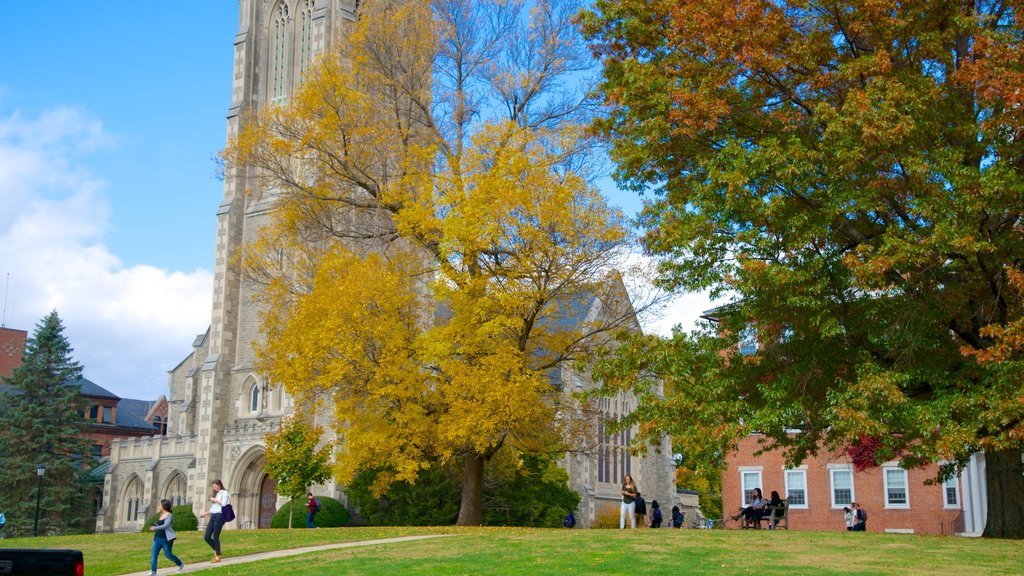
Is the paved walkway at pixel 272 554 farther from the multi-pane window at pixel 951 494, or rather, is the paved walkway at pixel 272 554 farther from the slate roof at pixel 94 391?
the slate roof at pixel 94 391

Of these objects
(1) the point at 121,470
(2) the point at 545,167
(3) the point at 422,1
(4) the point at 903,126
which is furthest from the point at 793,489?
(1) the point at 121,470

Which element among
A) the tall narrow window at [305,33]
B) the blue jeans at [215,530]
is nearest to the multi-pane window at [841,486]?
the blue jeans at [215,530]

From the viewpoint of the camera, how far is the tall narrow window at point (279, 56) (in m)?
50.0

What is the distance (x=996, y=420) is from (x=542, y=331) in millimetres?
12662

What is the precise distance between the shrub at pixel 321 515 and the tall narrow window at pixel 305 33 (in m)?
22.1

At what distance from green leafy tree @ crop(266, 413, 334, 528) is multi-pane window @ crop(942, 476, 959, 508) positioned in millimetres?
20736

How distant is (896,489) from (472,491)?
16.9 metres

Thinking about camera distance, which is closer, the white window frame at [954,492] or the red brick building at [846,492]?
the white window frame at [954,492]

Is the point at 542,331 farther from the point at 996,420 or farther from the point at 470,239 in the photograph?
the point at 996,420

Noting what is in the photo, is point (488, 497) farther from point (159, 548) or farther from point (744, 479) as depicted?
point (159, 548)

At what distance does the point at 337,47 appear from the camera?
32.6 meters

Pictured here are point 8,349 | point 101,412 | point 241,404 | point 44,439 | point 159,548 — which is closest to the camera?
point 159,548

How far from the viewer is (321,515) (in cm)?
3650

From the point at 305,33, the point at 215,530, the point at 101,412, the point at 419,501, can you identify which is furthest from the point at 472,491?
the point at 101,412
